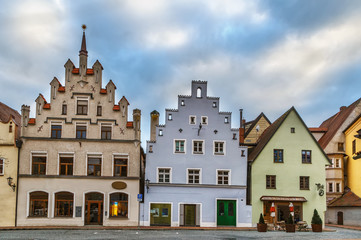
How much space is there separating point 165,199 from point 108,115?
9.76 metres

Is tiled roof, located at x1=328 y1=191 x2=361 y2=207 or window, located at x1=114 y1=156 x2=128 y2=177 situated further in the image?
tiled roof, located at x1=328 y1=191 x2=361 y2=207

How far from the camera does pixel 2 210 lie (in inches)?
1564

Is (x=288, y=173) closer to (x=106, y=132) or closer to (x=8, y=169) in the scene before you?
(x=106, y=132)

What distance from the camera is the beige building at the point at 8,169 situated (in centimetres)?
3969

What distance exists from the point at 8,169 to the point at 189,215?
57.4 ft

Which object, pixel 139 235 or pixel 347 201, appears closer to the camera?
pixel 139 235

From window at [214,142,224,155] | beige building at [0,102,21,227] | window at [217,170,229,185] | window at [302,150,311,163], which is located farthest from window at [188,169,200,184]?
beige building at [0,102,21,227]

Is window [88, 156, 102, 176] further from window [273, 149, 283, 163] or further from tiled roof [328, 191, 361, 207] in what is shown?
tiled roof [328, 191, 361, 207]

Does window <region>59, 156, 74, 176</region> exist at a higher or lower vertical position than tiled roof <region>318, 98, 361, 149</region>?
lower

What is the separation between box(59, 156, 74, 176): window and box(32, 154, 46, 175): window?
5.18 feet

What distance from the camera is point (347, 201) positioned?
170ft

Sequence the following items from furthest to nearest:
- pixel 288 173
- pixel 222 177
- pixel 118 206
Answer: pixel 288 173
pixel 222 177
pixel 118 206

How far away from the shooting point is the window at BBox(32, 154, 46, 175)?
40.8m

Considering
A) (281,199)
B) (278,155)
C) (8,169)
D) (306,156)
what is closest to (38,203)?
(8,169)
